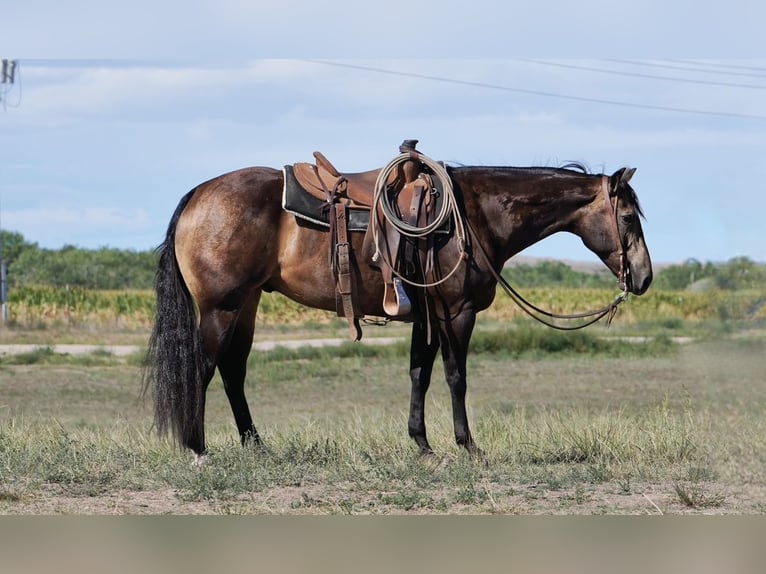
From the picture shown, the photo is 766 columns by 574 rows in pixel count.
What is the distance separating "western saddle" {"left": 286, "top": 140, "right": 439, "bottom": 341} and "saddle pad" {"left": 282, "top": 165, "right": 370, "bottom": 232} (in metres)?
0.03

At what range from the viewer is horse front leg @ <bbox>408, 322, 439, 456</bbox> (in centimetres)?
816

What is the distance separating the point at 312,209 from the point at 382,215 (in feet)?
1.85

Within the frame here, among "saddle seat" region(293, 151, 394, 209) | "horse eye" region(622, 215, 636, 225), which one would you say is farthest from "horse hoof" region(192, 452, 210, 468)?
"horse eye" region(622, 215, 636, 225)

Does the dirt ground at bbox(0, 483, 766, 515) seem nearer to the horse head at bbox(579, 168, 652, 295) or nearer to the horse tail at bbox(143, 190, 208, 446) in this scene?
the horse tail at bbox(143, 190, 208, 446)

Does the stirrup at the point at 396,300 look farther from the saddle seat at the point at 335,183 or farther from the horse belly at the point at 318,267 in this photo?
the saddle seat at the point at 335,183

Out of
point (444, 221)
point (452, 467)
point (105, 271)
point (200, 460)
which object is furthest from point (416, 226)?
point (105, 271)

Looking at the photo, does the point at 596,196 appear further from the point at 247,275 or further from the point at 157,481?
the point at 157,481

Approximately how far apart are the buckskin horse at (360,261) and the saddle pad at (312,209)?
0.09 meters

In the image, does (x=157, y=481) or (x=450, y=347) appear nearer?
(x=157, y=481)

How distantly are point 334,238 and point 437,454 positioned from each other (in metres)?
1.89

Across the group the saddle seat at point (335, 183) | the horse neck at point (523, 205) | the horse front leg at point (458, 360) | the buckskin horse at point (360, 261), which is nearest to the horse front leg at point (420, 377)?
the buckskin horse at point (360, 261)

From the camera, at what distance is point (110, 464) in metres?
7.75

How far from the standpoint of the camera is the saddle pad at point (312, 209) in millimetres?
8141

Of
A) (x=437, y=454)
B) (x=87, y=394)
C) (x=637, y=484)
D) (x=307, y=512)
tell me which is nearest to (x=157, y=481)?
(x=307, y=512)
